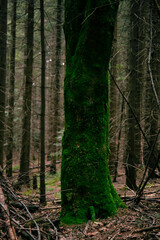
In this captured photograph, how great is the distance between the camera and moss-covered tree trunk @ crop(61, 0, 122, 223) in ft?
11.5

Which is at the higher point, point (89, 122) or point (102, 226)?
point (89, 122)

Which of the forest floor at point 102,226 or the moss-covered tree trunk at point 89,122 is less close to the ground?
the moss-covered tree trunk at point 89,122

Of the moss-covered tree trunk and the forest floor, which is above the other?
the moss-covered tree trunk

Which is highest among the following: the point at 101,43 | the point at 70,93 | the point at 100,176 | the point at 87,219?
the point at 101,43

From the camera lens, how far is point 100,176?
358 cm

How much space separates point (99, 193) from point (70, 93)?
1874 mm

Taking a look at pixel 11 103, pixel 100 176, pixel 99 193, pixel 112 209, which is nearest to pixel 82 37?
pixel 100 176

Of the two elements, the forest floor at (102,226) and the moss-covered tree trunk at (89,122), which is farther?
the moss-covered tree trunk at (89,122)

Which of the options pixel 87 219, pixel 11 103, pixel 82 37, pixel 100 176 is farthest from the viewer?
pixel 11 103

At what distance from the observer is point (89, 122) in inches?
147

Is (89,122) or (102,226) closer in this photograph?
(102,226)

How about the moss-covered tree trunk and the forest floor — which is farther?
the moss-covered tree trunk

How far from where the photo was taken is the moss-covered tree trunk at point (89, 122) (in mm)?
3494

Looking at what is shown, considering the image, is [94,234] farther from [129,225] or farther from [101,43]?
[101,43]
